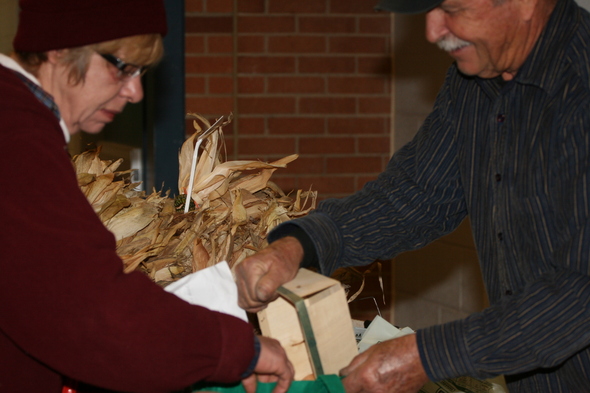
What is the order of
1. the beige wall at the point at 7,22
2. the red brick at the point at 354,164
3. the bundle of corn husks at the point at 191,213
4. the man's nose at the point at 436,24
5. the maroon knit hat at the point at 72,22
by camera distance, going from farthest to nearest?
the red brick at the point at 354,164 < the beige wall at the point at 7,22 < the bundle of corn husks at the point at 191,213 < the man's nose at the point at 436,24 < the maroon knit hat at the point at 72,22

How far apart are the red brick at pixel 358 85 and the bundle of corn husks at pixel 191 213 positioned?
184cm

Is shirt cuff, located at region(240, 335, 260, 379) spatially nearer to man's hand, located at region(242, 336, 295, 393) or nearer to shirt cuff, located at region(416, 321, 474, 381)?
man's hand, located at region(242, 336, 295, 393)

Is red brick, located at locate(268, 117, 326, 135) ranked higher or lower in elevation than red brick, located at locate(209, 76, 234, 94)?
lower

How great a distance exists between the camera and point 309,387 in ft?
4.13

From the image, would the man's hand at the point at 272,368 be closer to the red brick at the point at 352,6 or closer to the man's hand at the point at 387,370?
the man's hand at the point at 387,370

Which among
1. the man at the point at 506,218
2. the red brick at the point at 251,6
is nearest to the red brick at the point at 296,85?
the red brick at the point at 251,6

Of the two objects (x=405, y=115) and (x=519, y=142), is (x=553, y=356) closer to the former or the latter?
(x=519, y=142)

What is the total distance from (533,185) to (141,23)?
0.80 metres

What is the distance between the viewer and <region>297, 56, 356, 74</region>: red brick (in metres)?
3.46

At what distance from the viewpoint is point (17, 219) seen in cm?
94

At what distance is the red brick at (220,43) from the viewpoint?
3.35m

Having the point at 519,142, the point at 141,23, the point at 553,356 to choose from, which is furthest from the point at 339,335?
the point at 141,23

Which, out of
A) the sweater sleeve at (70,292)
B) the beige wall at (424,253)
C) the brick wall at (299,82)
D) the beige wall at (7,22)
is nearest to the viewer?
the sweater sleeve at (70,292)

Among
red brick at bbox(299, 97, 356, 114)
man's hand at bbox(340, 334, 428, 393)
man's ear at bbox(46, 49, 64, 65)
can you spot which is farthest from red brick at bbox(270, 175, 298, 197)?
man's ear at bbox(46, 49, 64, 65)
